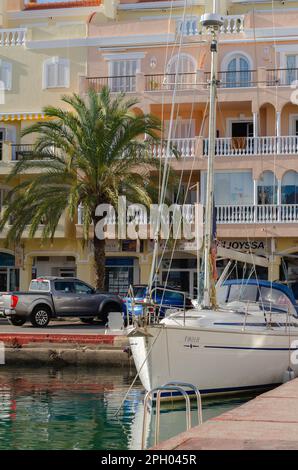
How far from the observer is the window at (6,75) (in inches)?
1844

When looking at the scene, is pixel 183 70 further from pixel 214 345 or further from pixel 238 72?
pixel 214 345

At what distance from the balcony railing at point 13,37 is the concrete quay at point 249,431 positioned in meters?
36.5

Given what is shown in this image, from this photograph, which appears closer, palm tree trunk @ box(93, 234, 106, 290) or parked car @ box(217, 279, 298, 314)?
parked car @ box(217, 279, 298, 314)

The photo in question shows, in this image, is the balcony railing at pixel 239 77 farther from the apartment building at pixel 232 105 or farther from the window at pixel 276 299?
the window at pixel 276 299

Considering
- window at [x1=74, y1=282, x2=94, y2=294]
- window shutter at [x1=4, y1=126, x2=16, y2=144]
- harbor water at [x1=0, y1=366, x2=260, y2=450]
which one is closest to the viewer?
harbor water at [x1=0, y1=366, x2=260, y2=450]

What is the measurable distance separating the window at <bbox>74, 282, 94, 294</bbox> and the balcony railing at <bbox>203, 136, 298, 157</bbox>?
11629 millimetres

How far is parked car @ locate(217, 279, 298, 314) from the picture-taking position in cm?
2269

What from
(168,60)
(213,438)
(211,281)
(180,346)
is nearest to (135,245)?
(168,60)

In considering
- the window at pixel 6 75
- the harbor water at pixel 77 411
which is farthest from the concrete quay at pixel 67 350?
the window at pixel 6 75

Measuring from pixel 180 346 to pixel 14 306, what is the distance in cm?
1424

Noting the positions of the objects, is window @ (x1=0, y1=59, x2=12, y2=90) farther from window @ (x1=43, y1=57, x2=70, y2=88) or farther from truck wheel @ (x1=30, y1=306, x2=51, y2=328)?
truck wheel @ (x1=30, y1=306, x2=51, y2=328)

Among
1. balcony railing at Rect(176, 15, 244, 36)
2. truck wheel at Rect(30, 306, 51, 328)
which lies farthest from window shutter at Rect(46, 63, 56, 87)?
truck wheel at Rect(30, 306, 51, 328)

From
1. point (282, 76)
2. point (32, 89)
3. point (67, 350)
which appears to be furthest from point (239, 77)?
point (67, 350)

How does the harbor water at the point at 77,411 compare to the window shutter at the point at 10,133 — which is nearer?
the harbor water at the point at 77,411
